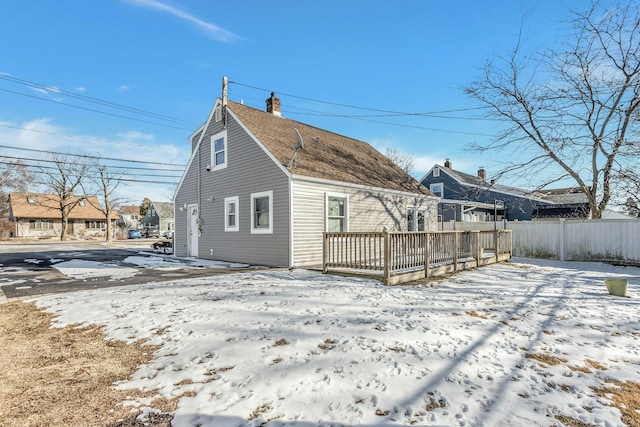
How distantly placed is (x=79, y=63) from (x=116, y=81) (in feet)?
7.38

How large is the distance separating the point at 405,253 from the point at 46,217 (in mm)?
50029

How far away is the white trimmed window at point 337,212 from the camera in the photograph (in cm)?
1144

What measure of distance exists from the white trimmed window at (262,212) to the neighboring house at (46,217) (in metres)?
38.3

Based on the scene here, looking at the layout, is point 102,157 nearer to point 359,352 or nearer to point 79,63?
point 79,63

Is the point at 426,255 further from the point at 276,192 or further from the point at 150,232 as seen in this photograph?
the point at 150,232

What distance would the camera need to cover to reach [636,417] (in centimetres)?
253

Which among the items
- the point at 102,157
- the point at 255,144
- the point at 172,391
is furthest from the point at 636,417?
the point at 102,157

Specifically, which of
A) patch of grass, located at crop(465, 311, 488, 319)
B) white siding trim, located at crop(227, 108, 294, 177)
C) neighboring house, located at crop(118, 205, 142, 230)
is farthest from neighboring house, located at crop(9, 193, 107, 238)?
patch of grass, located at crop(465, 311, 488, 319)

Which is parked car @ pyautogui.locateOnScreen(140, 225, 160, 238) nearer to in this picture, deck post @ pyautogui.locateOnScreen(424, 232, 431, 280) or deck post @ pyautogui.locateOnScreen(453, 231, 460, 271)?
deck post @ pyautogui.locateOnScreen(453, 231, 460, 271)

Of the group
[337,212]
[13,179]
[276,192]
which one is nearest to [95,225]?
[13,179]

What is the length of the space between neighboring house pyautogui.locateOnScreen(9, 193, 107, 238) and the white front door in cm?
3333

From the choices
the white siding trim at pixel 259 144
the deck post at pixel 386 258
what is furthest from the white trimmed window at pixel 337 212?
the deck post at pixel 386 258

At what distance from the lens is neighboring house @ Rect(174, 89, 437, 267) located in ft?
34.6

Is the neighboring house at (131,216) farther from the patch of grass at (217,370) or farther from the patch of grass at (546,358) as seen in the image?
the patch of grass at (546,358)
